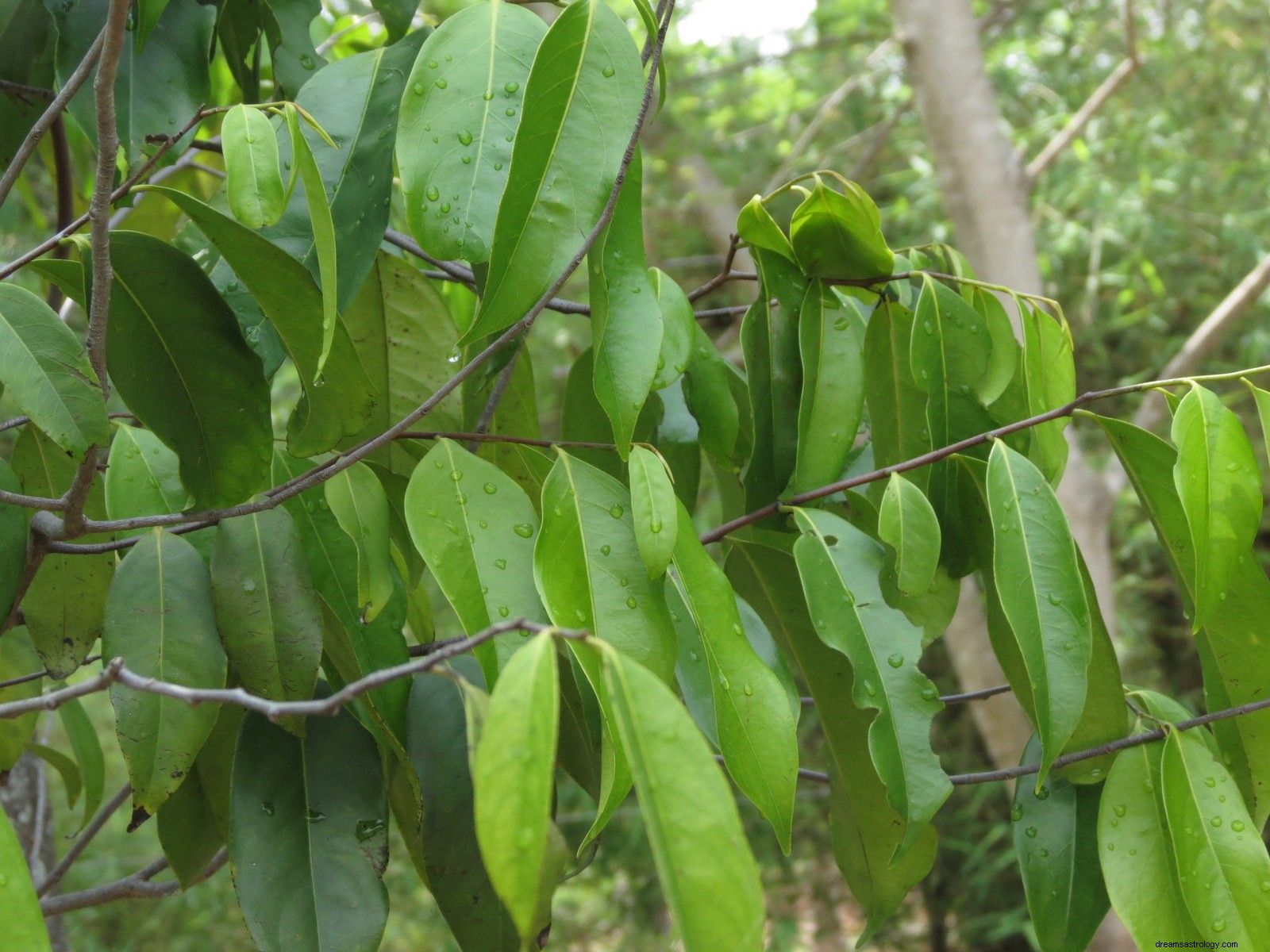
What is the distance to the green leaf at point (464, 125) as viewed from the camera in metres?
0.43

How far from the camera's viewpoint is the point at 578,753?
576 mm

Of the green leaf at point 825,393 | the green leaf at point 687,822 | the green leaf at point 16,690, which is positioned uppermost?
the green leaf at point 825,393

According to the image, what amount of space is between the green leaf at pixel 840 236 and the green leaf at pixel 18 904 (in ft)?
1.44

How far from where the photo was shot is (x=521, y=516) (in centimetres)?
49

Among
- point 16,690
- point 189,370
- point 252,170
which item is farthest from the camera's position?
point 16,690

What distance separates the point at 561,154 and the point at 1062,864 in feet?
1.47

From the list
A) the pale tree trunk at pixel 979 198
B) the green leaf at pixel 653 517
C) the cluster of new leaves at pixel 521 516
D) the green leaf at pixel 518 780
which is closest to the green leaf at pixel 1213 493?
Result: the cluster of new leaves at pixel 521 516

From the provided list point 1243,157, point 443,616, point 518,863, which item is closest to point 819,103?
point 1243,157

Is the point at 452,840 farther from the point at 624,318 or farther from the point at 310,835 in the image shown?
the point at 624,318

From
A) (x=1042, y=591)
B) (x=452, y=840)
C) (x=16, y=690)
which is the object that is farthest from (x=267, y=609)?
(x=1042, y=591)

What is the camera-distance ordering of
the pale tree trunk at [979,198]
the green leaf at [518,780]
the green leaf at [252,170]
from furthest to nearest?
the pale tree trunk at [979,198], the green leaf at [252,170], the green leaf at [518,780]

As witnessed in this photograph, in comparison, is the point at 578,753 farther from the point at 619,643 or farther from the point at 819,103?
the point at 819,103

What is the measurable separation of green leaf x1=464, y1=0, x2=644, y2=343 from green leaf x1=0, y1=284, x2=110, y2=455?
0.52 feet

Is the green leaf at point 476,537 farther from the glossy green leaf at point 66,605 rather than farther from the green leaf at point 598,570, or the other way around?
the glossy green leaf at point 66,605
